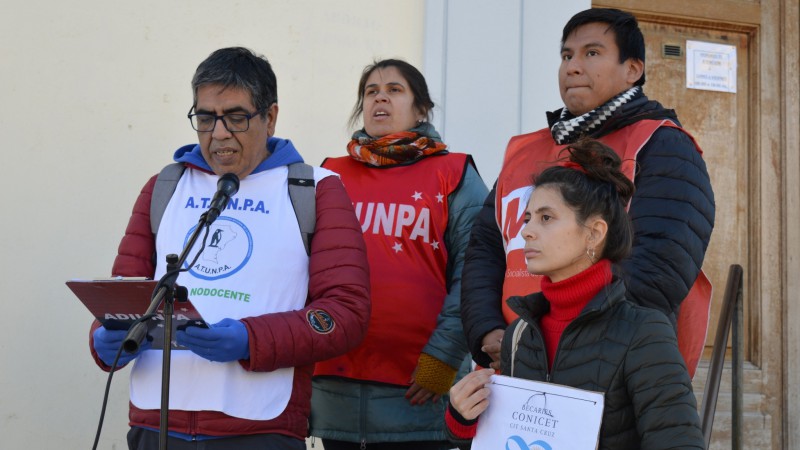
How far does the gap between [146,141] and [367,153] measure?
1.20m

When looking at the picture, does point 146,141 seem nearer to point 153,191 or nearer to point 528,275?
point 153,191

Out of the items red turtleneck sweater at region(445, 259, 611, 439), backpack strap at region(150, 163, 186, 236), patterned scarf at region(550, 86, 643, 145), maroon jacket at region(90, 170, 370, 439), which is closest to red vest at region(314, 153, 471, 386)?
maroon jacket at region(90, 170, 370, 439)

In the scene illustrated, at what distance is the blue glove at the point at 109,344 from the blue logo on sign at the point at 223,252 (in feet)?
0.81

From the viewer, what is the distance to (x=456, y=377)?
338cm

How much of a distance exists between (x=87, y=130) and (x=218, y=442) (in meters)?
1.97

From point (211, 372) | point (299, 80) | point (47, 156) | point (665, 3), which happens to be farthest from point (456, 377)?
point (665, 3)

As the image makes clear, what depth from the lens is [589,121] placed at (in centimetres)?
285

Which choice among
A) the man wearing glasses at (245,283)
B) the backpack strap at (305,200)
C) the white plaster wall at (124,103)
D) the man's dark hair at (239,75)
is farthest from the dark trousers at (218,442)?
the white plaster wall at (124,103)

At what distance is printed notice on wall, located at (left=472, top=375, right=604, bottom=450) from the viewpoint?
6.34 feet

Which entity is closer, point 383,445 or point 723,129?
point 383,445

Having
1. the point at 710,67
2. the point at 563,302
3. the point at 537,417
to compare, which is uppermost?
the point at 710,67

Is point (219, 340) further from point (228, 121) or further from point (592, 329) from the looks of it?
point (592, 329)

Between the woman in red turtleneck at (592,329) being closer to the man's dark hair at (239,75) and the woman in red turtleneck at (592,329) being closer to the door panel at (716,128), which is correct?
the man's dark hair at (239,75)

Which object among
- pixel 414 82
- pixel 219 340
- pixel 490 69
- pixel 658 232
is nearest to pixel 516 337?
pixel 658 232
